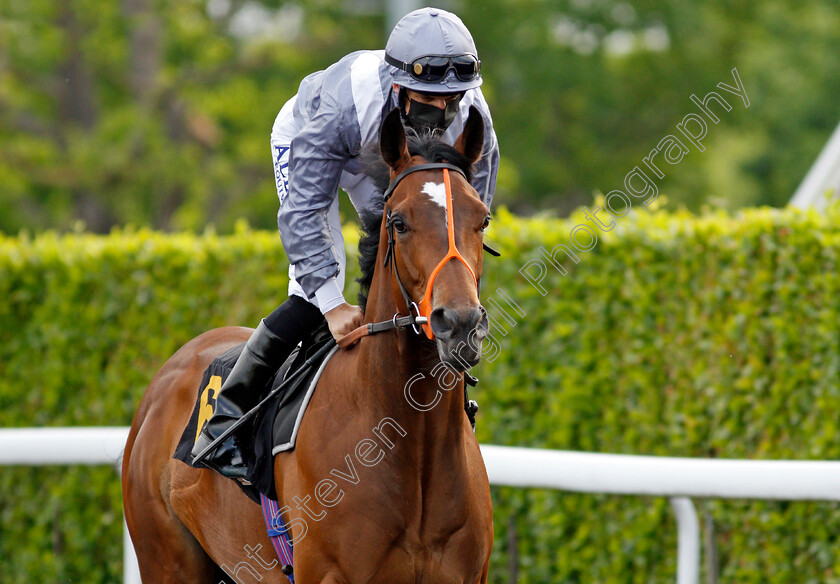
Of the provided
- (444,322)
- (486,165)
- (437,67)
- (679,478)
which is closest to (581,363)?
(679,478)

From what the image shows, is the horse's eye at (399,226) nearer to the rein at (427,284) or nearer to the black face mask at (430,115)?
the rein at (427,284)

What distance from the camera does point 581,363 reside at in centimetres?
518

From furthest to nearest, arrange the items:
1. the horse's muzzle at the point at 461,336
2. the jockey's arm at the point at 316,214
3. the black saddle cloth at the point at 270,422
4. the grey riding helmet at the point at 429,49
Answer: the black saddle cloth at the point at 270,422 → the jockey's arm at the point at 316,214 → the grey riding helmet at the point at 429,49 → the horse's muzzle at the point at 461,336

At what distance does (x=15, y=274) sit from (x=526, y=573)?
393cm

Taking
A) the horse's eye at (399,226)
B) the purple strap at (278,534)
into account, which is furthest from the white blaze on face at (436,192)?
the purple strap at (278,534)

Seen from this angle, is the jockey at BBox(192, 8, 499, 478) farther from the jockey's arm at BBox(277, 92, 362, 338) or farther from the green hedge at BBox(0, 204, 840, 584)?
the green hedge at BBox(0, 204, 840, 584)

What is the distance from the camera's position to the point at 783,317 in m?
4.63

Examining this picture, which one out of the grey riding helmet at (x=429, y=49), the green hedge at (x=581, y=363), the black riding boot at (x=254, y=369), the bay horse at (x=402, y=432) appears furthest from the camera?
the green hedge at (x=581, y=363)

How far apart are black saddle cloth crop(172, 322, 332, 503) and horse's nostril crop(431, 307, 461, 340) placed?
811mm

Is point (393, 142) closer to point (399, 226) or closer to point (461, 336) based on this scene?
point (399, 226)

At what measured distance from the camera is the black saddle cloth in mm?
3076

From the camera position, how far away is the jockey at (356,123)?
2873 mm

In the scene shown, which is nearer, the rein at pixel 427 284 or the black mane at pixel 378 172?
the rein at pixel 427 284

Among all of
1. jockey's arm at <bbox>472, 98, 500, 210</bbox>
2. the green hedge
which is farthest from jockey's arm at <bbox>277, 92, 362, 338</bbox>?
the green hedge
